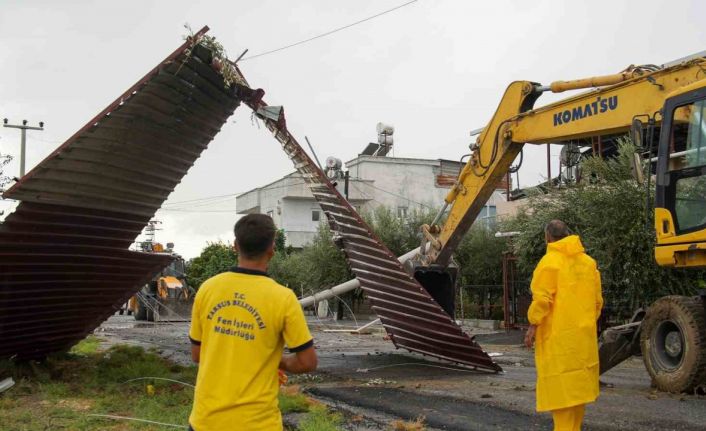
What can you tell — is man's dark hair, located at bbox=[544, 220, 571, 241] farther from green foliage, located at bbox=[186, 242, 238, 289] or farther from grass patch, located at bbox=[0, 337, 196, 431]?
green foliage, located at bbox=[186, 242, 238, 289]

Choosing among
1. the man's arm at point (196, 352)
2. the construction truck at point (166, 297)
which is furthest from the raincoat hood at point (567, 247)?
the construction truck at point (166, 297)

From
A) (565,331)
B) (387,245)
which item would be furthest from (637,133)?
(387,245)

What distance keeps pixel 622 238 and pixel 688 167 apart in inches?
261

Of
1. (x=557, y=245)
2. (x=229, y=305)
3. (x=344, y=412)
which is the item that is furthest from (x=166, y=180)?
(x=229, y=305)

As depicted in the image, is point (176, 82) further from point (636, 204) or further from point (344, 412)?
point (636, 204)

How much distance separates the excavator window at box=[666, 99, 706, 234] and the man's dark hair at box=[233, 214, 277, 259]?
6.21 m

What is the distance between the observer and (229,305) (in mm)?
3119

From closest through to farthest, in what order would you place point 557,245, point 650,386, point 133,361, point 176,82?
point 557,245 < point 176,82 < point 650,386 < point 133,361

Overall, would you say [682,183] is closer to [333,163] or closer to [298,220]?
[333,163]

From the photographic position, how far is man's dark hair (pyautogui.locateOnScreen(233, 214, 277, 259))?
317 cm

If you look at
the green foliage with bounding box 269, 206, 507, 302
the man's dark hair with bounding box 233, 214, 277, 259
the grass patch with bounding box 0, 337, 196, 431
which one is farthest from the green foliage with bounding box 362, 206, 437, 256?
the man's dark hair with bounding box 233, 214, 277, 259

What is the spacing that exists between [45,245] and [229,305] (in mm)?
5345

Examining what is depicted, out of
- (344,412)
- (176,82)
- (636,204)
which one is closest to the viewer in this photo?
(344,412)

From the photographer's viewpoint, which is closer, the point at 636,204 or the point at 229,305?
the point at 229,305
